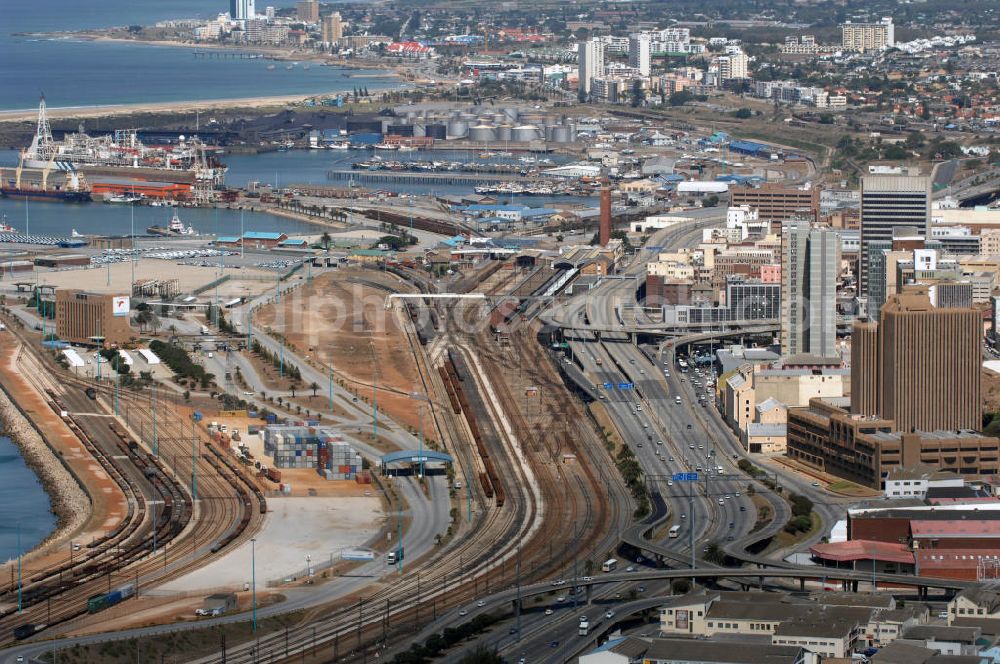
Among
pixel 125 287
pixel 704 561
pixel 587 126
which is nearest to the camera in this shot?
pixel 704 561

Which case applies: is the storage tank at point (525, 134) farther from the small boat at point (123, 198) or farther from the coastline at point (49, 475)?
the coastline at point (49, 475)

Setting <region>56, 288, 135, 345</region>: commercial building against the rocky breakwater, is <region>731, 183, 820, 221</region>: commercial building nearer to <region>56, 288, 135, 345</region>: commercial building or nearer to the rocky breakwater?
<region>56, 288, 135, 345</region>: commercial building

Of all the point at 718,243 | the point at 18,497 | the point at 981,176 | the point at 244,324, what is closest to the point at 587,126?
the point at 981,176

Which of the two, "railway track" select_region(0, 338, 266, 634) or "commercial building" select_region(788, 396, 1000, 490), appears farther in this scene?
"commercial building" select_region(788, 396, 1000, 490)

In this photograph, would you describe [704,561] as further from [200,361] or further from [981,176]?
[981,176]

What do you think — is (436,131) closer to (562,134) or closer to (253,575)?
(562,134)

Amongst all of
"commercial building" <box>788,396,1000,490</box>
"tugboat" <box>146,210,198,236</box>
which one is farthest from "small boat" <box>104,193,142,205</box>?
"commercial building" <box>788,396,1000,490</box>

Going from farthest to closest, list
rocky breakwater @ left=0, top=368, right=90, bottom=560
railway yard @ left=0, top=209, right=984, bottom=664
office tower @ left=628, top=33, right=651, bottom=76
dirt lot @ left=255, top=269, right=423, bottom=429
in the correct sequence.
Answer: office tower @ left=628, top=33, right=651, bottom=76 < dirt lot @ left=255, top=269, right=423, bottom=429 < rocky breakwater @ left=0, top=368, right=90, bottom=560 < railway yard @ left=0, top=209, right=984, bottom=664
